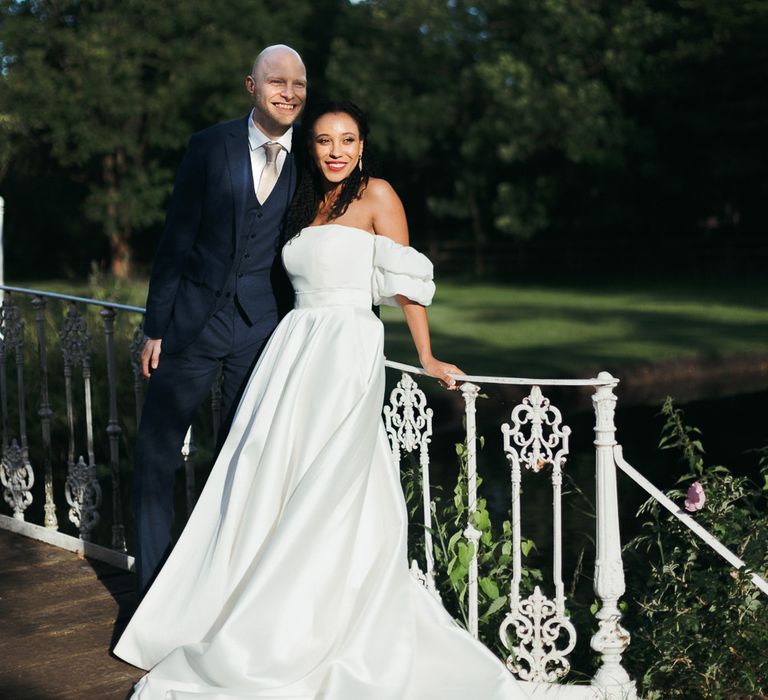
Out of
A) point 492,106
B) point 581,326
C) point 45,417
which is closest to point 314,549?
point 45,417

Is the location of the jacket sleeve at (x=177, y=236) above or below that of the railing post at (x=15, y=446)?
above

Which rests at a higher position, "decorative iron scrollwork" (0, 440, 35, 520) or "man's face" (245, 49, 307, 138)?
"man's face" (245, 49, 307, 138)

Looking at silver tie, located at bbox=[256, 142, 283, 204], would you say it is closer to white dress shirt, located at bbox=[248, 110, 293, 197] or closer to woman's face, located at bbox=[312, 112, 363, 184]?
white dress shirt, located at bbox=[248, 110, 293, 197]

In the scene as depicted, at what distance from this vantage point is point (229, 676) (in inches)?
129

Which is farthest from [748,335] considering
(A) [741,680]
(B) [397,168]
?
(B) [397,168]

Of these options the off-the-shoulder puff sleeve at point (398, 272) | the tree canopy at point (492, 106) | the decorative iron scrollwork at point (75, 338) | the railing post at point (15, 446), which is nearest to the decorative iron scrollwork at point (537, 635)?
the off-the-shoulder puff sleeve at point (398, 272)

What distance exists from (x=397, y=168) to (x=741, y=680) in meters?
31.1

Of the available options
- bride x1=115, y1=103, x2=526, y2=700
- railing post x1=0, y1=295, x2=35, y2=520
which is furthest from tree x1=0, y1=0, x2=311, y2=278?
bride x1=115, y1=103, x2=526, y2=700

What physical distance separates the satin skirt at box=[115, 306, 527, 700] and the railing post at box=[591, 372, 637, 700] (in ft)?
1.07

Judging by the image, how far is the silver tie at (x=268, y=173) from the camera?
3811 mm

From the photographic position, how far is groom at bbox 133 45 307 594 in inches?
149

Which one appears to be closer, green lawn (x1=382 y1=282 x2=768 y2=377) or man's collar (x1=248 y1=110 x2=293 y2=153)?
man's collar (x1=248 y1=110 x2=293 y2=153)

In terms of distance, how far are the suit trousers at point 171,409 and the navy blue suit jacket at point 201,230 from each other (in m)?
0.08

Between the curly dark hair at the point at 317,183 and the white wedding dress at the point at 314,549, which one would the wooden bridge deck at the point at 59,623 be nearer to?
the white wedding dress at the point at 314,549
